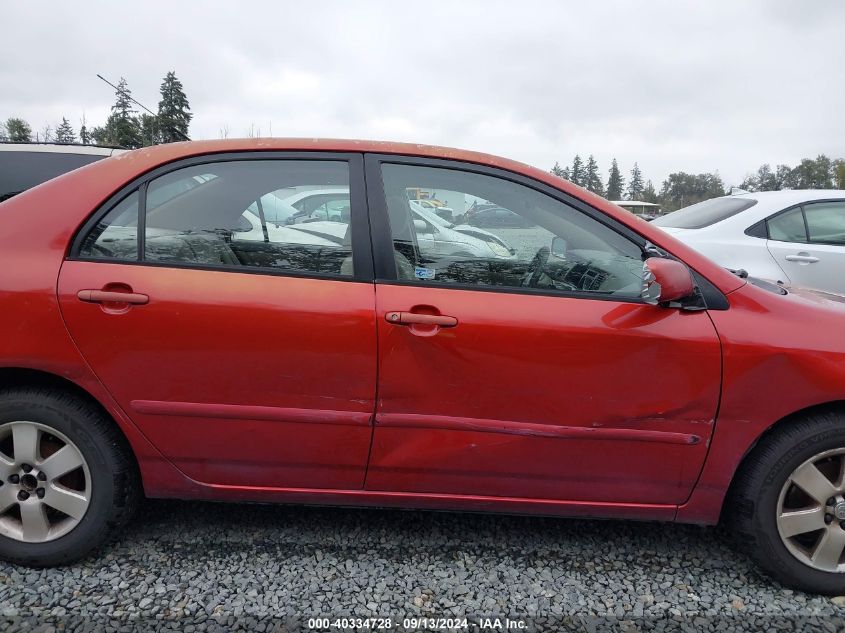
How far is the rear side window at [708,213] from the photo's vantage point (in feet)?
15.9

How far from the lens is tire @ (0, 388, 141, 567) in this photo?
1.97 m

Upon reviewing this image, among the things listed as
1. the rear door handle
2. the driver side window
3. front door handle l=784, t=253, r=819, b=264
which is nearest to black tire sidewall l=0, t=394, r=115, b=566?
the rear door handle

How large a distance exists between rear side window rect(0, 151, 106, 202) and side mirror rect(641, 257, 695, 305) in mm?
5779

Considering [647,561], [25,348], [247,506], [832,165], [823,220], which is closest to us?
[25,348]

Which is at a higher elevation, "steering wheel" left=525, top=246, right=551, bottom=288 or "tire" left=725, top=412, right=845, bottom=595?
"steering wheel" left=525, top=246, right=551, bottom=288

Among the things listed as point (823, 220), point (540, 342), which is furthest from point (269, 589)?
point (823, 220)

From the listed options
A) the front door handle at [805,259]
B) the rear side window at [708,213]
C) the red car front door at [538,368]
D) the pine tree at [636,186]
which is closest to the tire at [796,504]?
the red car front door at [538,368]

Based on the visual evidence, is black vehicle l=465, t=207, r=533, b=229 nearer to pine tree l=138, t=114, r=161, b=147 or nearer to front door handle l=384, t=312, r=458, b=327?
front door handle l=384, t=312, r=458, b=327

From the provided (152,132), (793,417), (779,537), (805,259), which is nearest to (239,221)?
(793,417)

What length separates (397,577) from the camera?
2.07 meters

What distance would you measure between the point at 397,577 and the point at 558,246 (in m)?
1.37

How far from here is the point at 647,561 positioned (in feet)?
7.29

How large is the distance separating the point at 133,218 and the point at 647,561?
2378 millimetres

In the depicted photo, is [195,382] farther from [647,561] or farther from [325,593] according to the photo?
[647,561]
